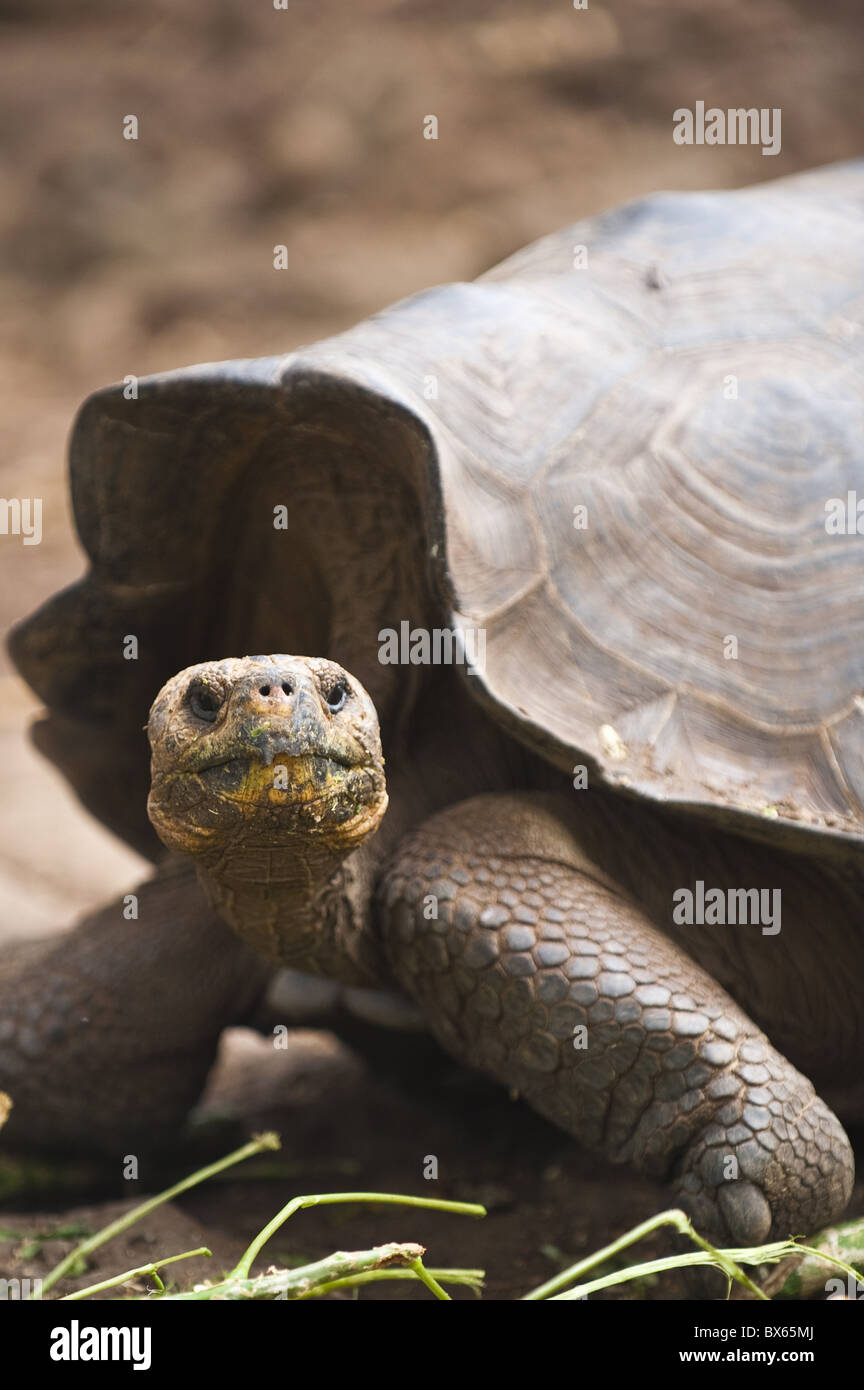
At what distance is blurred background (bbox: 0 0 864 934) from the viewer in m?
9.73

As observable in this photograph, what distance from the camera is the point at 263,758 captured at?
6.94ft

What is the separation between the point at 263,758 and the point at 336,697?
209mm

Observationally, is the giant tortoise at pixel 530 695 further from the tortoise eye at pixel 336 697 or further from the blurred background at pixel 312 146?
the blurred background at pixel 312 146

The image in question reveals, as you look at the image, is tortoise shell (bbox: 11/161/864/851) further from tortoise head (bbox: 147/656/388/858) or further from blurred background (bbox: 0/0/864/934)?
blurred background (bbox: 0/0/864/934)

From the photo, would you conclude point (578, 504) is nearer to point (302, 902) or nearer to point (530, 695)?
point (530, 695)

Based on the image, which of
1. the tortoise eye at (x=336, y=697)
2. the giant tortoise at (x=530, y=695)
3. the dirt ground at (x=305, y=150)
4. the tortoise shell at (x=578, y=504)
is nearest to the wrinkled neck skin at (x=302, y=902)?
the giant tortoise at (x=530, y=695)

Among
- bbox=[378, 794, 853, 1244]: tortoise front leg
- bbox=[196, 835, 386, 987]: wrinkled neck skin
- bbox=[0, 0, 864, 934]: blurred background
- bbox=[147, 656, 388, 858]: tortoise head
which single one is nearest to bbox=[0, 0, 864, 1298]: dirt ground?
bbox=[0, 0, 864, 934]: blurred background

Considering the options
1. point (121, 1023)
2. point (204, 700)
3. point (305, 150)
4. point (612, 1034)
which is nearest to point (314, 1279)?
point (612, 1034)

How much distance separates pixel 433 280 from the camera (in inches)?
400

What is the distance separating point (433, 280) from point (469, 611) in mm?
8088

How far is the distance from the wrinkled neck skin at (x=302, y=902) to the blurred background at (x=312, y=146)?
738 centimetres

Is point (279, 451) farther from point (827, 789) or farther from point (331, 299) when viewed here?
point (331, 299)
